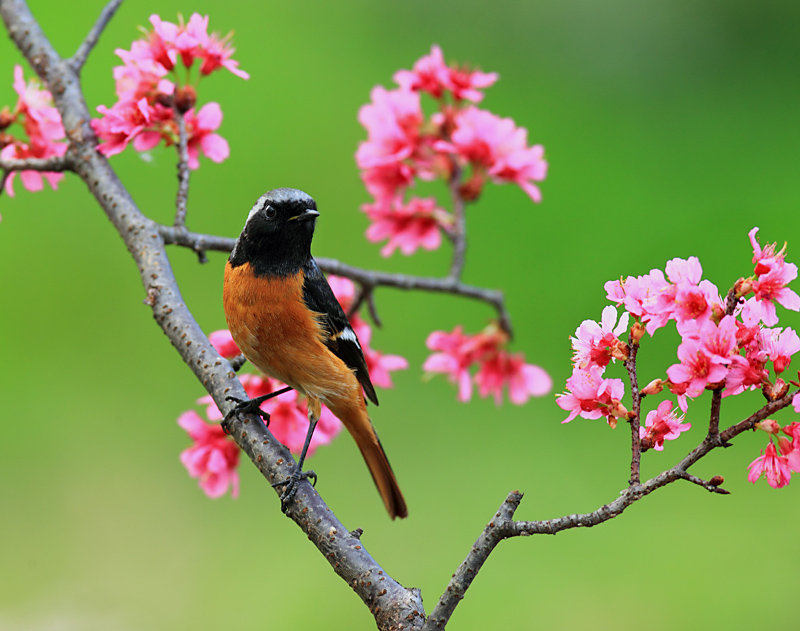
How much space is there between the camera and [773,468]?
1.01m

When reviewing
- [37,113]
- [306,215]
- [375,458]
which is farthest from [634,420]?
[37,113]

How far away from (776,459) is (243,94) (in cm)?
538

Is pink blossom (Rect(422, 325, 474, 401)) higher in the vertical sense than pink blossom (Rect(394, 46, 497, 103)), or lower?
lower

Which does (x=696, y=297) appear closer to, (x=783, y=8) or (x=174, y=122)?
(x=174, y=122)

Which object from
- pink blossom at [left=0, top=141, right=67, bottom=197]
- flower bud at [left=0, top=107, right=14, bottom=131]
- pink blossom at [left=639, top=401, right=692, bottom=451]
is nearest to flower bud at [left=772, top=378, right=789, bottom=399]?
pink blossom at [left=639, top=401, right=692, bottom=451]

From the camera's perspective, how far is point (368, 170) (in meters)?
2.31

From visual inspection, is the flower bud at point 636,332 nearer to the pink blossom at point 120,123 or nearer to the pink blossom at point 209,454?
the pink blossom at point 209,454

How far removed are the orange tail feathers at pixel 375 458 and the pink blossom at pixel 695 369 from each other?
3.55 feet

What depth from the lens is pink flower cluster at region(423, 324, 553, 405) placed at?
2342 millimetres

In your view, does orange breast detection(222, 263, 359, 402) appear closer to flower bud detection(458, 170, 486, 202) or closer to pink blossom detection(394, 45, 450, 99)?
flower bud detection(458, 170, 486, 202)

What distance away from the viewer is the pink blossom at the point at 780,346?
3.24 ft

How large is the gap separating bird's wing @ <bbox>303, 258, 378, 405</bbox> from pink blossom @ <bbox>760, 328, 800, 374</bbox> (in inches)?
40.8

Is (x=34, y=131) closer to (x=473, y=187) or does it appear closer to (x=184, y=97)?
(x=184, y=97)

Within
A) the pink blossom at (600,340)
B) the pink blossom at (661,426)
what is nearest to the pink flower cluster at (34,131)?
the pink blossom at (600,340)
